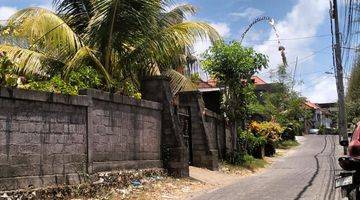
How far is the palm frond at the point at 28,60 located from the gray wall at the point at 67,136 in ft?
7.34

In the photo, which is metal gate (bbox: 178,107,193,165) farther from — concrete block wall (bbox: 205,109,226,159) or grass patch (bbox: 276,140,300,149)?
grass patch (bbox: 276,140,300,149)

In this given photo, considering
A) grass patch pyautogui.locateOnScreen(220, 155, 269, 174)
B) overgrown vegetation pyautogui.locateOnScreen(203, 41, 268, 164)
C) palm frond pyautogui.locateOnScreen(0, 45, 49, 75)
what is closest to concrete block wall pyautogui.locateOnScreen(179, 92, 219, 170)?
grass patch pyautogui.locateOnScreen(220, 155, 269, 174)

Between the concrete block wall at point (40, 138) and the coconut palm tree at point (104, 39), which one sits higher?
the coconut palm tree at point (104, 39)

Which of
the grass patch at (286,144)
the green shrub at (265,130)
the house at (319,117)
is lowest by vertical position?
the grass patch at (286,144)

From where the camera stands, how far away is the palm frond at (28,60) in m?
13.5

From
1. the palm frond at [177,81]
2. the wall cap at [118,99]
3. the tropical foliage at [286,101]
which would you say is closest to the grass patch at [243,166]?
the palm frond at [177,81]

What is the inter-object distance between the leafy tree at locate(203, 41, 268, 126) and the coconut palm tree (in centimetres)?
751

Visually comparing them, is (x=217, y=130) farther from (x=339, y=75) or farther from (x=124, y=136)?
(x=124, y=136)

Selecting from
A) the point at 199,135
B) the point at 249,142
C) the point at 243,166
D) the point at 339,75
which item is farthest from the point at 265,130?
the point at 199,135

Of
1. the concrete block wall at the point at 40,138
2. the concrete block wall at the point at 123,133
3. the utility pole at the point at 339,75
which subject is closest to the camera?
the concrete block wall at the point at 40,138

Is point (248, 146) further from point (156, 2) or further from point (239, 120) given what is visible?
point (156, 2)

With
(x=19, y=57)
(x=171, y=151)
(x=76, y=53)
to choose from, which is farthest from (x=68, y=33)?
(x=171, y=151)

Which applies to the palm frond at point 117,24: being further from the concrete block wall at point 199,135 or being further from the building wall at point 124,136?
the concrete block wall at point 199,135

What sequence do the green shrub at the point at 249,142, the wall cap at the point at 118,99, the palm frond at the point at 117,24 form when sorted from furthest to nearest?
the green shrub at the point at 249,142
the palm frond at the point at 117,24
the wall cap at the point at 118,99
